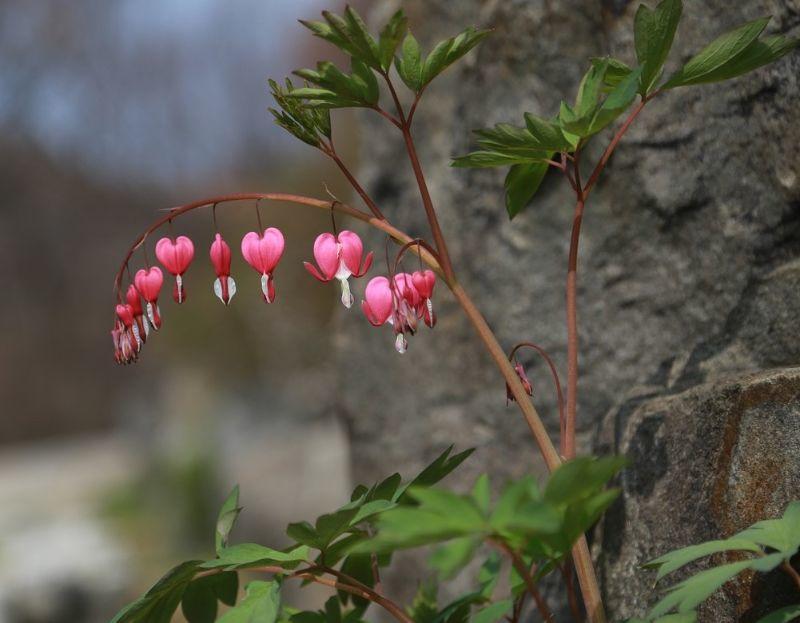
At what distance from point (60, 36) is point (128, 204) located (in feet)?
7.34

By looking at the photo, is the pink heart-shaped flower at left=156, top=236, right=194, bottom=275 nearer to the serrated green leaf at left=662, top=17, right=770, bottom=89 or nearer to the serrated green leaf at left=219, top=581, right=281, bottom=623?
the serrated green leaf at left=219, top=581, right=281, bottom=623

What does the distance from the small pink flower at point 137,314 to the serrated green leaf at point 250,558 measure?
0.28 metres

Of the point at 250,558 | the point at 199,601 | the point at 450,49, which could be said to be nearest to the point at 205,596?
the point at 199,601

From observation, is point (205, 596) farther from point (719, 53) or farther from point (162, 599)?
point (719, 53)

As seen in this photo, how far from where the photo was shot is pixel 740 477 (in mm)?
1091

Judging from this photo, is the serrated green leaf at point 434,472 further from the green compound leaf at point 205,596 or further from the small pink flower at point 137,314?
the small pink flower at point 137,314

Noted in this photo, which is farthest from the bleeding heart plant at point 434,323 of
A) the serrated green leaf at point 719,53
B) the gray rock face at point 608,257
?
the gray rock face at point 608,257

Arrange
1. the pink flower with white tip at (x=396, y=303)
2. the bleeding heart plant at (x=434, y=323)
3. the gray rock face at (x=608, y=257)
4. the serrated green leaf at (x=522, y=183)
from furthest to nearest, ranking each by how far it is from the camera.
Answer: the gray rock face at (x=608, y=257) → the serrated green leaf at (x=522, y=183) → the pink flower with white tip at (x=396, y=303) → the bleeding heart plant at (x=434, y=323)

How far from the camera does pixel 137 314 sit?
1118 mm

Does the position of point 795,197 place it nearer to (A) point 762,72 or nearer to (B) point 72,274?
(A) point 762,72

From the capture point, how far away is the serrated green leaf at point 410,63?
0.96 m

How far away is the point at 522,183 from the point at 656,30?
257mm

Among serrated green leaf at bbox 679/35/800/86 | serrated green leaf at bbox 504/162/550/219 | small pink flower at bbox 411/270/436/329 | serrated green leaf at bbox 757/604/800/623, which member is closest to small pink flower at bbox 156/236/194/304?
small pink flower at bbox 411/270/436/329

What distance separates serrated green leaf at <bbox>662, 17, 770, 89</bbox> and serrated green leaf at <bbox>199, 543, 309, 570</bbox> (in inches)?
A: 24.6
